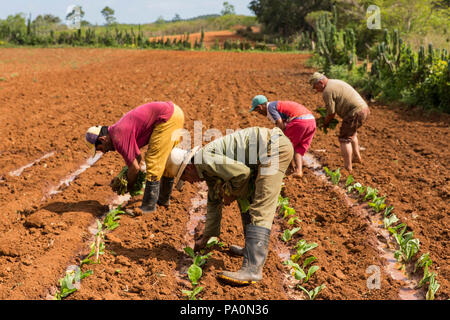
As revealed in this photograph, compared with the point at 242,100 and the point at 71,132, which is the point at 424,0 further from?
the point at 71,132

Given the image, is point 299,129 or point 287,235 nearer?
point 287,235

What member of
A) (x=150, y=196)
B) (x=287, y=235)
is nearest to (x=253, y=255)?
(x=287, y=235)

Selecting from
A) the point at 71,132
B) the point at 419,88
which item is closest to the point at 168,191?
the point at 71,132

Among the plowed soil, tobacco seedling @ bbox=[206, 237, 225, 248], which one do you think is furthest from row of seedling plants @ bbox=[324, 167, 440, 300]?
tobacco seedling @ bbox=[206, 237, 225, 248]

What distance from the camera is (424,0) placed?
23.5m

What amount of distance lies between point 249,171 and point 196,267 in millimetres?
981

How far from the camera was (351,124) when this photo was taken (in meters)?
6.43

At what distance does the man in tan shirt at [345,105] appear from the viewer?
20.6 feet

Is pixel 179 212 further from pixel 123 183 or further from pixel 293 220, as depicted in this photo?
pixel 293 220

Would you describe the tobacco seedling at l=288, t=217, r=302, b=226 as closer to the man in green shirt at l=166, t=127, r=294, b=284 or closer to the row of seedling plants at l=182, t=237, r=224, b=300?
the row of seedling plants at l=182, t=237, r=224, b=300

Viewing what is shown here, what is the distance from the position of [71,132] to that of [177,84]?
5.78 meters

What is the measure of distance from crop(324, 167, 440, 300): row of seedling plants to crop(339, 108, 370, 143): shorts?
0.55 meters

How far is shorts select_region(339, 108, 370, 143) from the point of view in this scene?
6.39 metres

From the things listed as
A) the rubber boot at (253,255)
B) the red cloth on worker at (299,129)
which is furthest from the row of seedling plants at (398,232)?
the rubber boot at (253,255)
